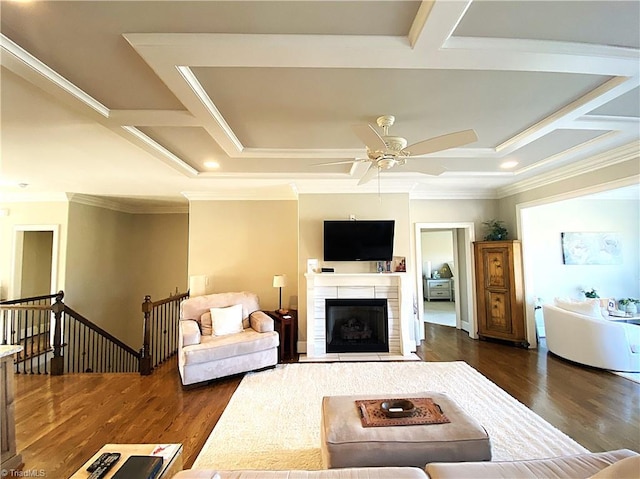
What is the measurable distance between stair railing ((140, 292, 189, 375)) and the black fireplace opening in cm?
250

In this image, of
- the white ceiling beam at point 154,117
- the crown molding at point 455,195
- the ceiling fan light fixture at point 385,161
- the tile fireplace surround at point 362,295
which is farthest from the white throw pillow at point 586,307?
the white ceiling beam at point 154,117

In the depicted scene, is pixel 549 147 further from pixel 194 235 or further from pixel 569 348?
pixel 194 235

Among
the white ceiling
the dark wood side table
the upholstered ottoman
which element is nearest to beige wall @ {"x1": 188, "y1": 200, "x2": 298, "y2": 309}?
the dark wood side table

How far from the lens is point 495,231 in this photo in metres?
5.45

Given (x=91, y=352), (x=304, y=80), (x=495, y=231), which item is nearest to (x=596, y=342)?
(x=495, y=231)

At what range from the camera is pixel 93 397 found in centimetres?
334

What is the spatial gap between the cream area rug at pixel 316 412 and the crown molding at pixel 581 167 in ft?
9.85

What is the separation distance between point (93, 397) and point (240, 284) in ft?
8.63

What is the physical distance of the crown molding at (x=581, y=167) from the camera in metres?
3.41

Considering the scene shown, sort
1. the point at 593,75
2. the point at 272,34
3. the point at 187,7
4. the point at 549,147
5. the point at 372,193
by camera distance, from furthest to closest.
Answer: the point at 372,193 < the point at 549,147 < the point at 593,75 < the point at 272,34 < the point at 187,7

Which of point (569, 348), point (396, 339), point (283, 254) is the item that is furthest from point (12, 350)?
point (569, 348)

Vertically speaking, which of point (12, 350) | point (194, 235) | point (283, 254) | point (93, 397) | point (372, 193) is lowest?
point (93, 397)

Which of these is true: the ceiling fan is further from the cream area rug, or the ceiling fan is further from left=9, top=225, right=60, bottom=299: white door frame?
left=9, top=225, right=60, bottom=299: white door frame

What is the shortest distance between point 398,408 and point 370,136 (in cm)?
197
